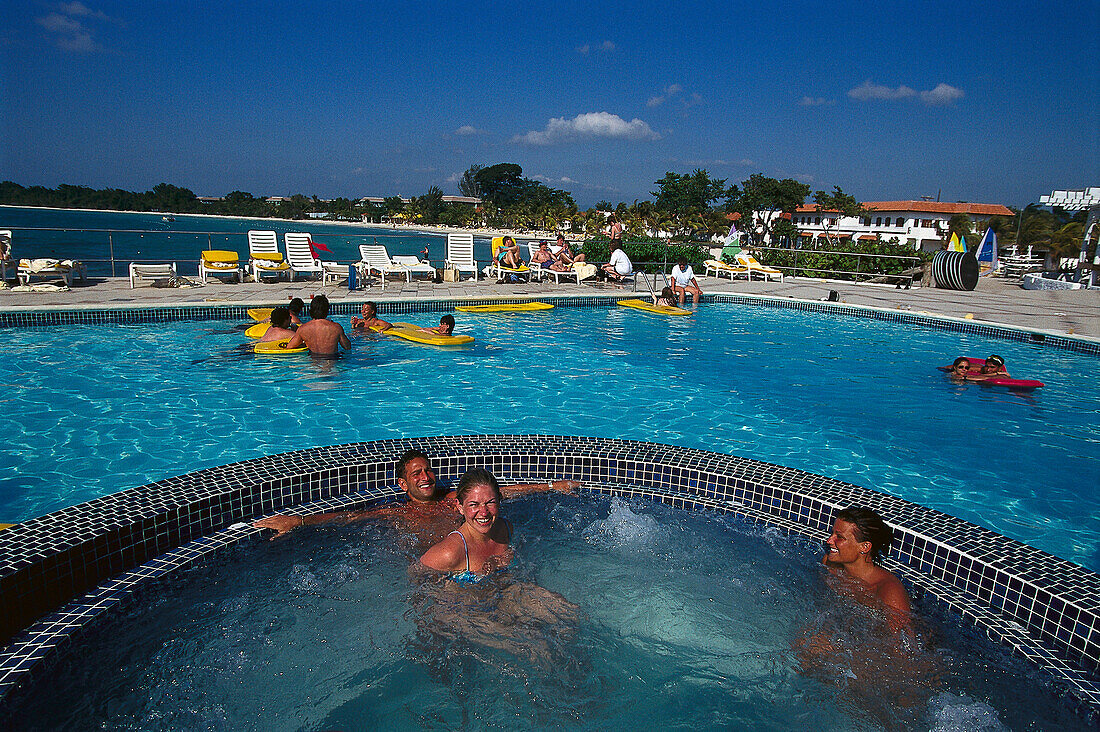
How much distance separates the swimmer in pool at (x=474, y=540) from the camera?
3027 mm

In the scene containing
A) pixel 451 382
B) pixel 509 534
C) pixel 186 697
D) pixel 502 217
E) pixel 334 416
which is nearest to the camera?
pixel 186 697

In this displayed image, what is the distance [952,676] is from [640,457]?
2055 mm

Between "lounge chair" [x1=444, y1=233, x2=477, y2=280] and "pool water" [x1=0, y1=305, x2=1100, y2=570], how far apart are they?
512cm

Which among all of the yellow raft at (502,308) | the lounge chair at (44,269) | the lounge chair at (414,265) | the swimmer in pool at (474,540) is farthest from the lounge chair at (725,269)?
the swimmer in pool at (474,540)

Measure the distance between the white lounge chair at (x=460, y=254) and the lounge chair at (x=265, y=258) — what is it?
3.50m

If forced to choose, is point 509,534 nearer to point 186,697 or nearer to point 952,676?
point 186,697

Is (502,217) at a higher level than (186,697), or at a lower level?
higher

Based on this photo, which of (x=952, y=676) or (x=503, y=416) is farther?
(x=503, y=416)

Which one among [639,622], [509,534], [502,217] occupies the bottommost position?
[639,622]

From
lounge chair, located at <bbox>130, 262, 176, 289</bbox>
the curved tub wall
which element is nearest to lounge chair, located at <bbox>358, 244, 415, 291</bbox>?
lounge chair, located at <bbox>130, 262, 176, 289</bbox>

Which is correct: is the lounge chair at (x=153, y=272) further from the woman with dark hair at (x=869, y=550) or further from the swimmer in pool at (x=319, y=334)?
Answer: the woman with dark hair at (x=869, y=550)

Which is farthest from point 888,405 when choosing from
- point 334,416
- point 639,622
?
point 334,416

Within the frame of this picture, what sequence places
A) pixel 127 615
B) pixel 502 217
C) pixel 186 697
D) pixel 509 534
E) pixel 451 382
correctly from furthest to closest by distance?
pixel 502 217, pixel 451 382, pixel 509 534, pixel 127 615, pixel 186 697

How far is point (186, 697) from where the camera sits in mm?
2598
